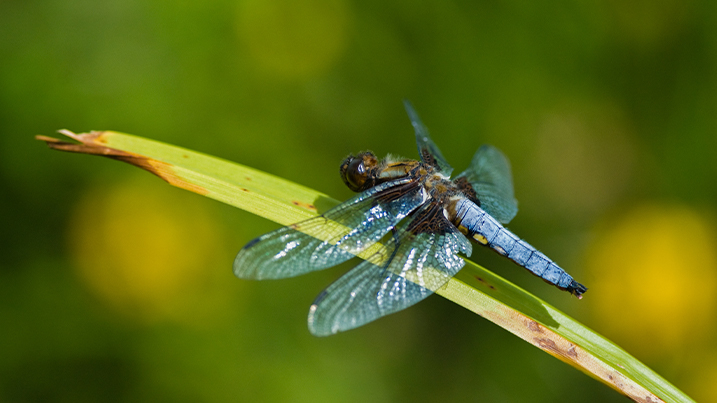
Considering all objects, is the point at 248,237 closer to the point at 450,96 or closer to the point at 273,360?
the point at 273,360

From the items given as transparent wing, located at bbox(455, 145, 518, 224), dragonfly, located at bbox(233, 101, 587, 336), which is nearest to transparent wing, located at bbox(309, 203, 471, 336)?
dragonfly, located at bbox(233, 101, 587, 336)

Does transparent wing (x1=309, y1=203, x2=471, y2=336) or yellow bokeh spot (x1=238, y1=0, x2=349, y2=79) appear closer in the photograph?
transparent wing (x1=309, y1=203, x2=471, y2=336)

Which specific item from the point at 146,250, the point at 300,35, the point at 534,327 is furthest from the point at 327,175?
the point at 534,327

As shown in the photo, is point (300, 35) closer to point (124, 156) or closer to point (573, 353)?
point (124, 156)

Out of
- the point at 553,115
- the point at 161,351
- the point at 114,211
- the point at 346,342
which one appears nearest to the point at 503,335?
the point at 346,342

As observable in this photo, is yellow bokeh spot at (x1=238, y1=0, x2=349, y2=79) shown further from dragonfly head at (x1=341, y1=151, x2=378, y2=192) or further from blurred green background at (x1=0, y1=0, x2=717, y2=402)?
dragonfly head at (x1=341, y1=151, x2=378, y2=192)

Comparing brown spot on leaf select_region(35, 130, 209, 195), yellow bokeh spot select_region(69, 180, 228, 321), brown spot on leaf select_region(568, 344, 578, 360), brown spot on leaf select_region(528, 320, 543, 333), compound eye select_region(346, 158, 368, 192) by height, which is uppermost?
compound eye select_region(346, 158, 368, 192)
